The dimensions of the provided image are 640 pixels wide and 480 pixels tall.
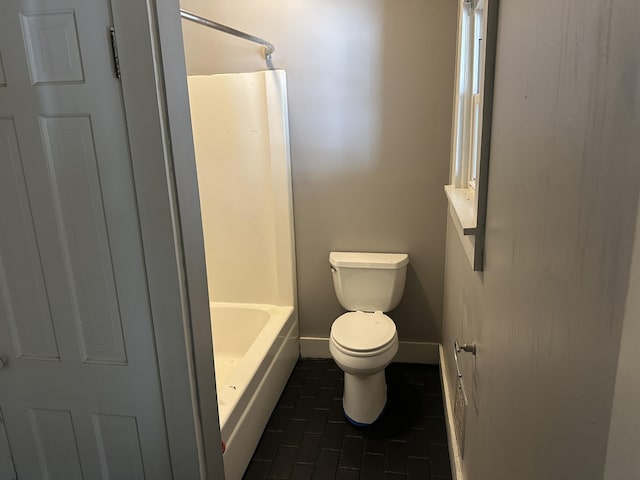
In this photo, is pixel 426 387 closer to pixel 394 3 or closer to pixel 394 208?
pixel 394 208

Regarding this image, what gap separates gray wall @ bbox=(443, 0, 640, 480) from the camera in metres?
0.52

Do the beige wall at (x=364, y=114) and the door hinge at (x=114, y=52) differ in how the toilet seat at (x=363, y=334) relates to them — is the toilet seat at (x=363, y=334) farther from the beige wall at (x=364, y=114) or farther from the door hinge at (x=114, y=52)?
the door hinge at (x=114, y=52)

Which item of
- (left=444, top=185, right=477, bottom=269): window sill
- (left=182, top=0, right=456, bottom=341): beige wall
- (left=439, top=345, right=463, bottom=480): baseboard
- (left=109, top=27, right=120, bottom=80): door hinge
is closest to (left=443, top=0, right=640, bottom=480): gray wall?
(left=444, top=185, right=477, bottom=269): window sill

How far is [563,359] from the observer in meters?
0.67

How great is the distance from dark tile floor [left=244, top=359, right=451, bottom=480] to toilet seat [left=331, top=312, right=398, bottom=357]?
0.41m

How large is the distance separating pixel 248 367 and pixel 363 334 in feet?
1.95

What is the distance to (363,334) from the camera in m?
2.39

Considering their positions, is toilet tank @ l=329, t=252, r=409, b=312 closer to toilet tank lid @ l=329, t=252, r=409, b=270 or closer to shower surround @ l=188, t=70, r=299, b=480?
toilet tank lid @ l=329, t=252, r=409, b=270

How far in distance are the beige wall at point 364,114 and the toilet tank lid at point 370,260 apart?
0.28 feet

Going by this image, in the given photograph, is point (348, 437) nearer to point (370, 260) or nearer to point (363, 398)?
point (363, 398)

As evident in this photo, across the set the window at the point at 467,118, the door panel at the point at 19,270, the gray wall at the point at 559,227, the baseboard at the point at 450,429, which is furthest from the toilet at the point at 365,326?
the door panel at the point at 19,270

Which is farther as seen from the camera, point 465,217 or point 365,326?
point 365,326

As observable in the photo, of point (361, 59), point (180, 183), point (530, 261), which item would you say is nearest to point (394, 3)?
point (361, 59)

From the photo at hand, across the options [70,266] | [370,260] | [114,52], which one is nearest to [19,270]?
[70,266]
